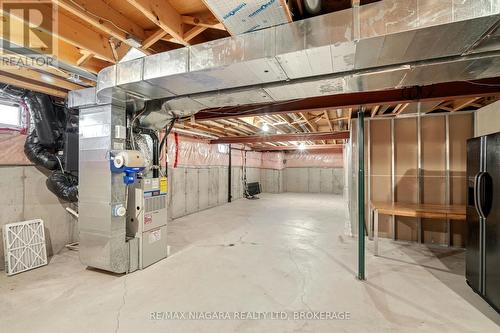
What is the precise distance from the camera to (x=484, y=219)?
87.9 inches

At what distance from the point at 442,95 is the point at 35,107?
5071 mm

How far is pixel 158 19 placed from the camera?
1.70m

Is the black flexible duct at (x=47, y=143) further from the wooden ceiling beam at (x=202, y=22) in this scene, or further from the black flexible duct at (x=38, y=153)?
the wooden ceiling beam at (x=202, y=22)

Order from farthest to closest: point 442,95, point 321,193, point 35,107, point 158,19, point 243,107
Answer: point 321,193, point 243,107, point 35,107, point 442,95, point 158,19

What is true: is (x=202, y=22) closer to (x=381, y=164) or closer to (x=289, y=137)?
(x=381, y=164)

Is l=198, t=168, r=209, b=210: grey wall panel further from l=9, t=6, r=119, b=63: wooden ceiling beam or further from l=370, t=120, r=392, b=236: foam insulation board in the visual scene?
l=9, t=6, r=119, b=63: wooden ceiling beam

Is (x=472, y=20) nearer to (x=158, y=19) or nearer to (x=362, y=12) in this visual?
(x=362, y=12)

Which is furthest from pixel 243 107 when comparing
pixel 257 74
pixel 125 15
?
pixel 125 15

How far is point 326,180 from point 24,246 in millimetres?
11064

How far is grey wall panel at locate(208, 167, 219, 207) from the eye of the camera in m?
7.43

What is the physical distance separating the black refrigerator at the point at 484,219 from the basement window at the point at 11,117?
5339mm

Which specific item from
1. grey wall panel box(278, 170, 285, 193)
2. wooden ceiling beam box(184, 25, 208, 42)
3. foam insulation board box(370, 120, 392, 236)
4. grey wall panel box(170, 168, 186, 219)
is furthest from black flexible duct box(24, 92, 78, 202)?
grey wall panel box(278, 170, 285, 193)

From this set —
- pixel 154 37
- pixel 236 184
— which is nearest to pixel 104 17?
pixel 154 37

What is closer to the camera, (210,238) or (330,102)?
(330,102)
